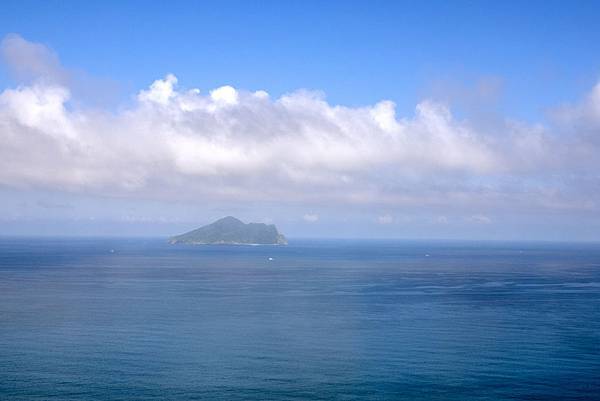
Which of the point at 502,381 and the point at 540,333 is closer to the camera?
the point at 502,381

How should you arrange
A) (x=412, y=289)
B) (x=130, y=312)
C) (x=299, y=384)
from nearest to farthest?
(x=299, y=384), (x=130, y=312), (x=412, y=289)

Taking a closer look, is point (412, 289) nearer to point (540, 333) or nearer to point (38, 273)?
point (540, 333)

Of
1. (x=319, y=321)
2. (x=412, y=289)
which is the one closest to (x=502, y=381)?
(x=319, y=321)

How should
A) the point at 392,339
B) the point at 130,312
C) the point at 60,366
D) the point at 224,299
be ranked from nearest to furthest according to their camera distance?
1. the point at 60,366
2. the point at 392,339
3. the point at 130,312
4. the point at 224,299

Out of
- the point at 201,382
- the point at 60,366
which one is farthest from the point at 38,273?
→ the point at 201,382

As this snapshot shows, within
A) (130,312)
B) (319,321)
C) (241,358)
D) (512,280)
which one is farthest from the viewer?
(512,280)

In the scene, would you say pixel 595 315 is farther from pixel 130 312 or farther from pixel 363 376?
pixel 130 312
